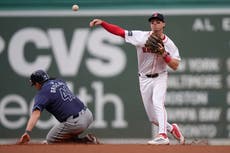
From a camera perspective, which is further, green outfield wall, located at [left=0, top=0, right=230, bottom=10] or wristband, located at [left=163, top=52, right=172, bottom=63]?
green outfield wall, located at [left=0, top=0, right=230, bottom=10]

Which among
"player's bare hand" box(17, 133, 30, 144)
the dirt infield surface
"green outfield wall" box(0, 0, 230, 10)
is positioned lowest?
the dirt infield surface

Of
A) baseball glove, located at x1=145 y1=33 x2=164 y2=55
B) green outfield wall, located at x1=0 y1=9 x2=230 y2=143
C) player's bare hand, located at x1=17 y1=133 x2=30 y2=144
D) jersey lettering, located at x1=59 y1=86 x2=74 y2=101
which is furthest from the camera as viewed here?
green outfield wall, located at x1=0 y1=9 x2=230 y2=143

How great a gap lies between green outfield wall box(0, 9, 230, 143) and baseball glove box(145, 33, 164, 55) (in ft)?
7.17

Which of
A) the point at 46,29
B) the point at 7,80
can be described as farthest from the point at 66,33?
the point at 7,80

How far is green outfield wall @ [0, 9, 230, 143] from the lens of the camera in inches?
430

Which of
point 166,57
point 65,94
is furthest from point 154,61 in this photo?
point 65,94

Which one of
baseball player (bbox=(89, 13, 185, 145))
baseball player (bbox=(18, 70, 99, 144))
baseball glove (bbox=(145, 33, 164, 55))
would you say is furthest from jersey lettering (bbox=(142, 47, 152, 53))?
baseball player (bbox=(18, 70, 99, 144))

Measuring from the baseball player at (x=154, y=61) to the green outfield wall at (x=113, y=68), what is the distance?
1901 millimetres

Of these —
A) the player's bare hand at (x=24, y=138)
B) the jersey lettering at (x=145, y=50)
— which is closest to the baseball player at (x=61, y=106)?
the player's bare hand at (x=24, y=138)

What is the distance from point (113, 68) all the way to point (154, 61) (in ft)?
6.96

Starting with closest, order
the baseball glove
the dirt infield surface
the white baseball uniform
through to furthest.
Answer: the dirt infield surface, the baseball glove, the white baseball uniform

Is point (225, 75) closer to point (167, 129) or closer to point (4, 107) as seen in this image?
point (167, 129)

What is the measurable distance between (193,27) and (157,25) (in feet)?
7.19

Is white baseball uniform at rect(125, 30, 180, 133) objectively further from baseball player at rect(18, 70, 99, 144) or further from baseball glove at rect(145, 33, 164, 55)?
baseball player at rect(18, 70, 99, 144)
